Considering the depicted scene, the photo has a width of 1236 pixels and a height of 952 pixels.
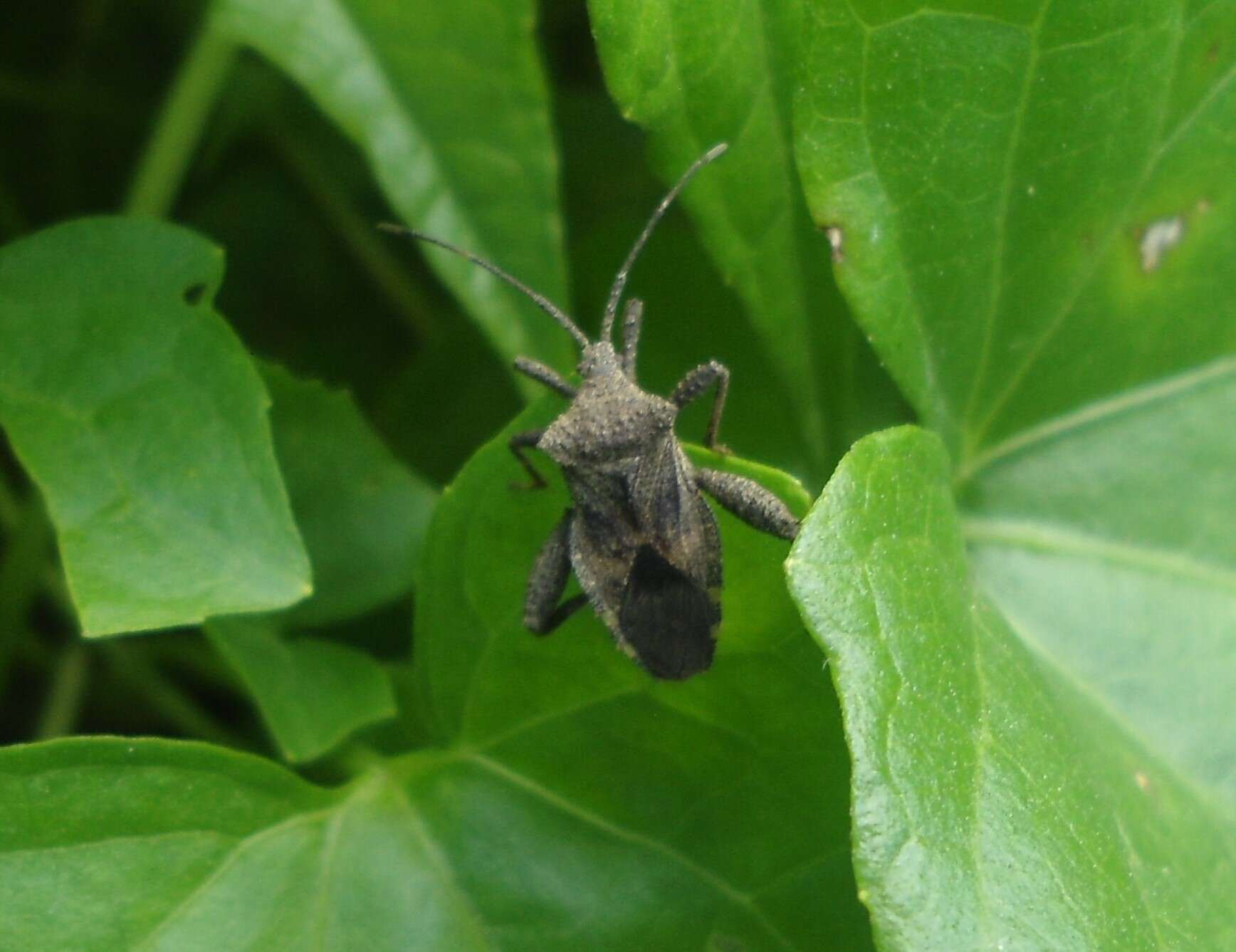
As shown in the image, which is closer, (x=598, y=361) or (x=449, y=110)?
(x=449, y=110)

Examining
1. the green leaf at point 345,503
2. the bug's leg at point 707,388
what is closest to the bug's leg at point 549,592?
the green leaf at point 345,503

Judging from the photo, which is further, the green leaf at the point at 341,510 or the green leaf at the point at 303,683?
the green leaf at the point at 341,510

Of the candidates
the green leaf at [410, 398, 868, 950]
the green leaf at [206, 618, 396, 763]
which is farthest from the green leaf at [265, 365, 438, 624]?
the green leaf at [410, 398, 868, 950]

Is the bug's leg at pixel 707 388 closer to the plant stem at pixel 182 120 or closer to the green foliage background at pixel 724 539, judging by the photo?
the green foliage background at pixel 724 539

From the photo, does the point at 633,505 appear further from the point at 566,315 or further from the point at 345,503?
the point at 345,503

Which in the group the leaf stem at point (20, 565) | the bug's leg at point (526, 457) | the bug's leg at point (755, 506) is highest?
the bug's leg at point (755, 506)

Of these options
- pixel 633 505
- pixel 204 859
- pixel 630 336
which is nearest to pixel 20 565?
pixel 204 859
